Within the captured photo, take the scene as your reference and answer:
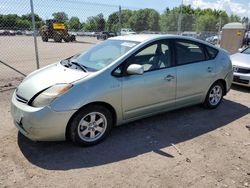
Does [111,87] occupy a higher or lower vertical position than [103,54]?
lower

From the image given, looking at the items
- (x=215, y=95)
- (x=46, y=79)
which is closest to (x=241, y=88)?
(x=215, y=95)

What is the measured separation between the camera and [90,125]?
3.70 meters

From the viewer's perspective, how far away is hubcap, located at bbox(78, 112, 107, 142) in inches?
143

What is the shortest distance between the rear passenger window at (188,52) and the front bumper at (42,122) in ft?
7.41

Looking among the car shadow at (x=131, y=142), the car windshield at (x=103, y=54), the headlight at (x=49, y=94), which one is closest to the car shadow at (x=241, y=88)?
the car shadow at (x=131, y=142)

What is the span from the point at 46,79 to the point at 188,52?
262 cm

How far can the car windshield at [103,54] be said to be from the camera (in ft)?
13.0

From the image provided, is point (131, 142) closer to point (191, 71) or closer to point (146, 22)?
point (191, 71)

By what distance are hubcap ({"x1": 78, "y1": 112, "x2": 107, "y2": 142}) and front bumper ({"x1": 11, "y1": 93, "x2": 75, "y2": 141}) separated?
266mm

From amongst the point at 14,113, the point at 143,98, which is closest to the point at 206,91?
the point at 143,98

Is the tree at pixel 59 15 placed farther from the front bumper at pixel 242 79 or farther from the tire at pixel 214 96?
the tire at pixel 214 96

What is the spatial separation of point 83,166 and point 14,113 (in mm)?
1282

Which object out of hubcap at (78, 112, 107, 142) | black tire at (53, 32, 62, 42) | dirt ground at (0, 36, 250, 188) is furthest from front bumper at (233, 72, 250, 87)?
black tire at (53, 32, 62, 42)

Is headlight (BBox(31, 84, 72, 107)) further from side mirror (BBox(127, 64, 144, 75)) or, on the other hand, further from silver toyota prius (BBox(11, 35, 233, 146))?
side mirror (BBox(127, 64, 144, 75))
